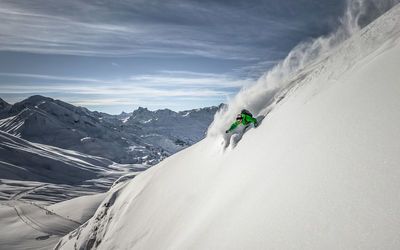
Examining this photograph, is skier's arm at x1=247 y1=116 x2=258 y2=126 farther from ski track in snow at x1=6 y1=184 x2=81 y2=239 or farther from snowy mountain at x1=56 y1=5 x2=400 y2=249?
ski track in snow at x1=6 y1=184 x2=81 y2=239

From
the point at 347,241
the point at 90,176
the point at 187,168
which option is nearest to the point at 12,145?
the point at 90,176

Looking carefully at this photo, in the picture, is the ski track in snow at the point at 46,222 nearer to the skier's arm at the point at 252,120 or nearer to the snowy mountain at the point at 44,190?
the snowy mountain at the point at 44,190

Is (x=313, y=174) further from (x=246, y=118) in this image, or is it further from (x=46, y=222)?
(x=46, y=222)

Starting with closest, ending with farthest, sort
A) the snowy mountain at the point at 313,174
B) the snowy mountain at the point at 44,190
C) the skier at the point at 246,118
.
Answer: the snowy mountain at the point at 313,174 < the skier at the point at 246,118 < the snowy mountain at the point at 44,190

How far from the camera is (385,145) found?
11.7 ft

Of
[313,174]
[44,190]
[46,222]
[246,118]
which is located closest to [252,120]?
[246,118]

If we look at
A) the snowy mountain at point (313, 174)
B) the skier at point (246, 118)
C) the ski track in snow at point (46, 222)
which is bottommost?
the ski track in snow at point (46, 222)

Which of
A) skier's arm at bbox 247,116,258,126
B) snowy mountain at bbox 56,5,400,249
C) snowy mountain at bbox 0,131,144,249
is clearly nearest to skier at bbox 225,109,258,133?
skier's arm at bbox 247,116,258,126

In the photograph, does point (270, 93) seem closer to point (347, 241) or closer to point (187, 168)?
point (187, 168)

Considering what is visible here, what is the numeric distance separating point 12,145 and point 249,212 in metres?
186

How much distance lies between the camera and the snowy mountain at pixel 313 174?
3.19 m

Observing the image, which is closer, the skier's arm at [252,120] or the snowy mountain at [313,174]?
the snowy mountain at [313,174]

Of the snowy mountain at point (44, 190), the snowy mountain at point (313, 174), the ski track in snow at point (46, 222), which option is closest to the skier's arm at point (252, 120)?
the snowy mountain at point (313, 174)

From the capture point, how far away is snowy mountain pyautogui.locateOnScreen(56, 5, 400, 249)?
3.19m
